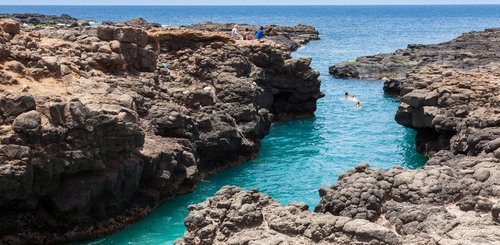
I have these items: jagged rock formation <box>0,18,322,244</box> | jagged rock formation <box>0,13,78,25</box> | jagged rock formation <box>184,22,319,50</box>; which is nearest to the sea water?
jagged rock formation <box>0,18,322,244</box>

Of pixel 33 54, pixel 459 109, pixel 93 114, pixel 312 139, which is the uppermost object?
pixel 33 54

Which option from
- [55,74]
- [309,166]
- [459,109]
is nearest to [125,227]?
[55,74]

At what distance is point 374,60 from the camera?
86250mm

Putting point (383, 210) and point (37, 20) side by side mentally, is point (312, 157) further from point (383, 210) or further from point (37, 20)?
point (37, 20)

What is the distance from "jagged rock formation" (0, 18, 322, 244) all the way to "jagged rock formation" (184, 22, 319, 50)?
71642mm

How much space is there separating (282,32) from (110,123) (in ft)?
348

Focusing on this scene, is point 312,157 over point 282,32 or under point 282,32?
under

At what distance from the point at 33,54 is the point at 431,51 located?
235 ft

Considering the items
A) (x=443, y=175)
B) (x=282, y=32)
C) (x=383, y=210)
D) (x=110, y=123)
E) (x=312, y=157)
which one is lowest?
(x=312, y=157)

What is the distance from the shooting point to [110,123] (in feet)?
86.5

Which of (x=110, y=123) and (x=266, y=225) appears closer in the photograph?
(x=266, y=225)

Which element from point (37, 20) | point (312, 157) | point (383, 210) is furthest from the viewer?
point (37, 20)

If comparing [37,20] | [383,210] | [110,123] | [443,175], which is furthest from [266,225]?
[37,20]

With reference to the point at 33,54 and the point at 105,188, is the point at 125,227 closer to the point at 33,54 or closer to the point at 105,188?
Answer: the point at 105,188
